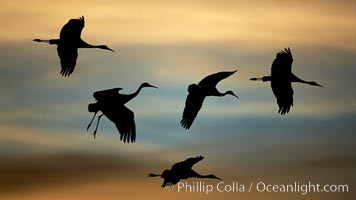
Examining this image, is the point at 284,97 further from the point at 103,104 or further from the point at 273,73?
the point at 103,104

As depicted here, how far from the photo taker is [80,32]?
224 feet

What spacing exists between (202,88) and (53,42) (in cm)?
577

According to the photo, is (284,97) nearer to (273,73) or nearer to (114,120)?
(273,73)

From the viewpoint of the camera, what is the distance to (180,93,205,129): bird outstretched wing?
7144cm

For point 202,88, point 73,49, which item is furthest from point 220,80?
point 73,49

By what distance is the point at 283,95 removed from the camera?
70.8m

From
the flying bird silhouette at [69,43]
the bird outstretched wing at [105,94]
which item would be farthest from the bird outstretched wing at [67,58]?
the bird outstretched wing at [105,94]

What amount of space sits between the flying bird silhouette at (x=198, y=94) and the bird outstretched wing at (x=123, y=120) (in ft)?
8.86

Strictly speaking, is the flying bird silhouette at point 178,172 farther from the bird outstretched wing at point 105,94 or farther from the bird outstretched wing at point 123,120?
the bird outstretched wing at point 105,94

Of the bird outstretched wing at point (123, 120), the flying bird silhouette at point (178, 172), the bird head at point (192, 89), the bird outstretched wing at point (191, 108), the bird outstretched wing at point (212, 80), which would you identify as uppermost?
the bird outstretched wing at point (212, 80)

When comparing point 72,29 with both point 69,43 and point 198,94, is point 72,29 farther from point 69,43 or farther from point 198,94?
point 198,94

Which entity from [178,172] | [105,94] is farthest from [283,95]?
[105,94]

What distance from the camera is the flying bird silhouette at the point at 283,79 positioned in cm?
6950

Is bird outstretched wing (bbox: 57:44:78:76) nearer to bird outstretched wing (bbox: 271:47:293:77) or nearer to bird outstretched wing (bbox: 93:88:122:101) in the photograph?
bird outstretched wing (bbox: 93:88:122:101)
